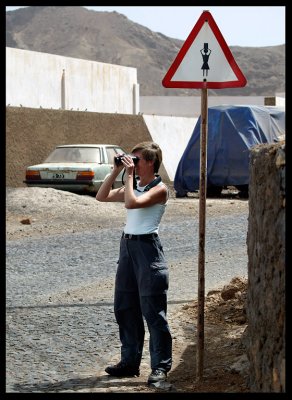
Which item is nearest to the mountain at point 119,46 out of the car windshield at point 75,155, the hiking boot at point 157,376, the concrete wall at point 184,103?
the concrete wall at point 184,103

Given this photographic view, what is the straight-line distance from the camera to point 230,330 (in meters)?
8.35

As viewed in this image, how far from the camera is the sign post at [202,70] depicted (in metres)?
6.55

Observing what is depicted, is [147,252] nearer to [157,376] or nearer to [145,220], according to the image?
[145,220]

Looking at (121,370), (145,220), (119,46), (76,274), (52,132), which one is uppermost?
(119,46)

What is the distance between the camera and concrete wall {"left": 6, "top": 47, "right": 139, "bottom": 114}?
28.4m

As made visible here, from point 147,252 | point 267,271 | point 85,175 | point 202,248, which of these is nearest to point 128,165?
point 147,252

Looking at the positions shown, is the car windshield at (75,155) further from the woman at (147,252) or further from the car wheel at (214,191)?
the woman at (147,252)

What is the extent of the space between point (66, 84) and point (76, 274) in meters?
20.0

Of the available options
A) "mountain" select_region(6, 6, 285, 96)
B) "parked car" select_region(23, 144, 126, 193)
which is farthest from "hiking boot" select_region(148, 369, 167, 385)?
"mountain" select_region(6, 6, 285, 96)

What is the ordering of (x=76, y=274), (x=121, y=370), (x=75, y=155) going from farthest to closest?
(x=75, y=155) → (x=76, y=274) → (x=121, y=370)

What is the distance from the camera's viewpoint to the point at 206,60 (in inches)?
261

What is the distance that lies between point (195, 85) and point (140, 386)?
2.25 m

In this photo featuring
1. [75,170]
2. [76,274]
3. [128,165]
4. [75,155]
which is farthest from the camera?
[75,155]

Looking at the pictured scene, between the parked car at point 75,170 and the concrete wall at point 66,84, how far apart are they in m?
5.74
